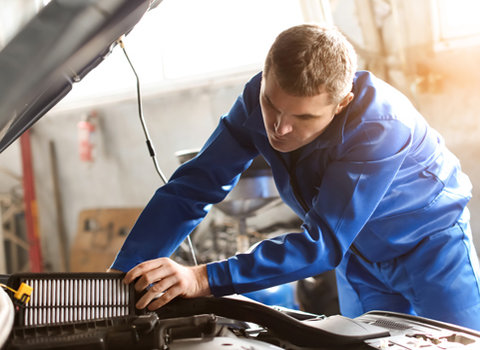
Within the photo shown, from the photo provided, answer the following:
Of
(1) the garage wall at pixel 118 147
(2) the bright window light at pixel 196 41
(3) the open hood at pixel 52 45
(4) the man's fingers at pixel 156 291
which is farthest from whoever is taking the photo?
(1) the garage wall at pixel 118 147

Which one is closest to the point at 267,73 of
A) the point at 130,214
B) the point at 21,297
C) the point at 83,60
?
the point at 83,60

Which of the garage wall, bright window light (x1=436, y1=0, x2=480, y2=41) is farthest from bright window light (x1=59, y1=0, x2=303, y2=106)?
bright window light (x1=436, y1=0, x2=480, y2=41)

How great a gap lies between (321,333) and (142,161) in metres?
3.57

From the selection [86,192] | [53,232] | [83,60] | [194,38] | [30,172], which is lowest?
Answer: [53,232]

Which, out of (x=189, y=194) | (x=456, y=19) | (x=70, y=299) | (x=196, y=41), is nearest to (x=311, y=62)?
(x=189, y=194)

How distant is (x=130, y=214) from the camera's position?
13.9ft

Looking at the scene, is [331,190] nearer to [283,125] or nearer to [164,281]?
[283,125]

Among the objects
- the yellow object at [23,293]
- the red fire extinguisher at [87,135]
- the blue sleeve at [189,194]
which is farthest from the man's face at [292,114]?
the red fire extinguisher at [87,135]

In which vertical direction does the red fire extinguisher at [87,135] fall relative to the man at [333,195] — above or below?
above

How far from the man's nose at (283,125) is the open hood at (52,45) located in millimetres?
391

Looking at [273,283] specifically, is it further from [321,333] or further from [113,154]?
[113,154]

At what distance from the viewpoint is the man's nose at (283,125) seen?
1.13 metres

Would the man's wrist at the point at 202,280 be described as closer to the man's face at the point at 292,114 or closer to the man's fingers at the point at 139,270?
the man's fingers at the point at 139,270

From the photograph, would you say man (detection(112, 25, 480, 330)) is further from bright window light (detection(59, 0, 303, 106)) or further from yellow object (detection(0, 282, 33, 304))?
bright window light (detection(59, 0, 303, 106))
